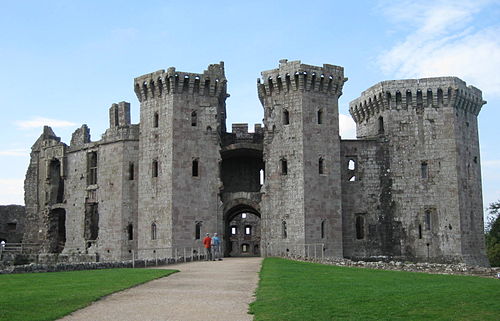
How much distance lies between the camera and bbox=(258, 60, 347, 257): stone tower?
128 feet

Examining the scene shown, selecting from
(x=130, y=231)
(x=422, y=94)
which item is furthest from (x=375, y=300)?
(x=130, y=231)

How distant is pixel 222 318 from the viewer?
12414mm

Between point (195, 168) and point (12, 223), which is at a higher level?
point (195, 168)

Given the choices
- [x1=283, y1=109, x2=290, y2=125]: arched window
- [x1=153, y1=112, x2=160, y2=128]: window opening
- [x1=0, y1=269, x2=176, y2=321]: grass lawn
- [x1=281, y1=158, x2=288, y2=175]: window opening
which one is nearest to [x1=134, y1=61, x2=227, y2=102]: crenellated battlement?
[x1=153, y1=112, x2=160, y2=128]: window opening

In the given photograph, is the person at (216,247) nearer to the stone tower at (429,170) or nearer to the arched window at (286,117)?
the arched window at (286,117)

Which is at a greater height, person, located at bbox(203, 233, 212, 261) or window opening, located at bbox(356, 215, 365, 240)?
window opening, located at bbox(356, 215, 365, 240)

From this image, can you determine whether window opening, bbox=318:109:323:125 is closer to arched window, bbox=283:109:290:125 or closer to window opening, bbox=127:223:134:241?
arched window, bbox=283:109:290:125

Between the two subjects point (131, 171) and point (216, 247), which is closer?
point (216, 247)

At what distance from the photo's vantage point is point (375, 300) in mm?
14492

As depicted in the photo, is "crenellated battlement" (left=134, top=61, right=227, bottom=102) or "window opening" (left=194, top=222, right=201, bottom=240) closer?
"window opening" (left=194, top=222, right=201, bottom=240)

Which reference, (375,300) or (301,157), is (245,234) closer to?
(301,157)

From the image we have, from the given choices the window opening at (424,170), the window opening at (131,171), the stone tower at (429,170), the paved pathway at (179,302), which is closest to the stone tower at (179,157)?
the window opening at (131,171)

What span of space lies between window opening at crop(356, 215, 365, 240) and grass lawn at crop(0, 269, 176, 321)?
21.8 m

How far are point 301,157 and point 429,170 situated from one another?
8624mm
